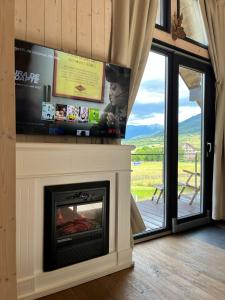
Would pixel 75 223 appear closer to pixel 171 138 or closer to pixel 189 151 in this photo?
pixel 171 138

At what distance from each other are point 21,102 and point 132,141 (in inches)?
56.1

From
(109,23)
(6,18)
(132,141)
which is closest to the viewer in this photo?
(6,18)

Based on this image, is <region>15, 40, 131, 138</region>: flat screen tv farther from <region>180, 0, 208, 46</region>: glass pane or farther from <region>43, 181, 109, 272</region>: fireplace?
<region>180, 0, 208, 46</region>: glass pane

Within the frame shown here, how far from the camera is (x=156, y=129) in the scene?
10.1ft

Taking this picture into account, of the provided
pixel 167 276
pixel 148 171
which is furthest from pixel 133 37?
pixel 167 276

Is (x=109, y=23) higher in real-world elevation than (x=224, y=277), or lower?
higher

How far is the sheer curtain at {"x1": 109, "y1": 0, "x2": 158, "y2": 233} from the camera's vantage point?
7.64ft

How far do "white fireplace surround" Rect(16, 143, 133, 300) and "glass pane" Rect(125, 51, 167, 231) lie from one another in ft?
2.35

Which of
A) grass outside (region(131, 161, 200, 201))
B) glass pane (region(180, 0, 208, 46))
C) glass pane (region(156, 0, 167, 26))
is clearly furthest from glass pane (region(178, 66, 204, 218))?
glass pane (region(156, 0, 167, 26))

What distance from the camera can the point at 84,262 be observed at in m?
2.03

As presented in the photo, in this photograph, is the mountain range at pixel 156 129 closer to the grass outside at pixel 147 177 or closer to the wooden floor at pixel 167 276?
the grass outside at pixel 147 177

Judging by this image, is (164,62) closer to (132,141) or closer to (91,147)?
(132,141)

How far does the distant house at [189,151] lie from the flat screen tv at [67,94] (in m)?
1.32

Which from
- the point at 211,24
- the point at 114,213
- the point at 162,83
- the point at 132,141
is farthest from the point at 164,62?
the point at 114,213
